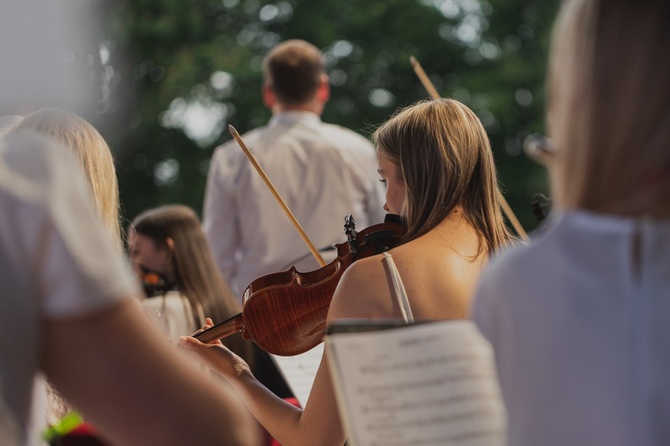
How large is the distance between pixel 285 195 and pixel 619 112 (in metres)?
3.35

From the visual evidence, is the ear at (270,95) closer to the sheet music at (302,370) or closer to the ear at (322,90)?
the ear at (322,90)

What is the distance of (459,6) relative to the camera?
45.5 feet

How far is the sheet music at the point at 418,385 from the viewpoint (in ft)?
4.57

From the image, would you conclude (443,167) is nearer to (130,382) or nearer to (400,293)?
(400,293)

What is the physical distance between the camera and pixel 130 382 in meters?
1.13

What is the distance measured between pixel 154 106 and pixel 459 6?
4.15 metres

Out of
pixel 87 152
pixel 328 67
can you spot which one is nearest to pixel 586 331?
pixel 87 152

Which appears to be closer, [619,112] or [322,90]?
[619,112]

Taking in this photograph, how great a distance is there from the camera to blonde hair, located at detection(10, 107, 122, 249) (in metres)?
2.40

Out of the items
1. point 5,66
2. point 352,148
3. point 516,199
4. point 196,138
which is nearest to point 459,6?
point 516,199

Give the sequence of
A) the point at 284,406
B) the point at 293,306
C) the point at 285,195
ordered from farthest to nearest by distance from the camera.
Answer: the point at 285,195
the point at 293,306
the point at 284,406

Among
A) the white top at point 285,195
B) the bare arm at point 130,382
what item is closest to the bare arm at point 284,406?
the bare arm at point 130,382

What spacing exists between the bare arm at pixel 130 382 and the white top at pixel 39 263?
2cm

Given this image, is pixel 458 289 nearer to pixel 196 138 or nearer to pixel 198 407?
pixel 198 407
